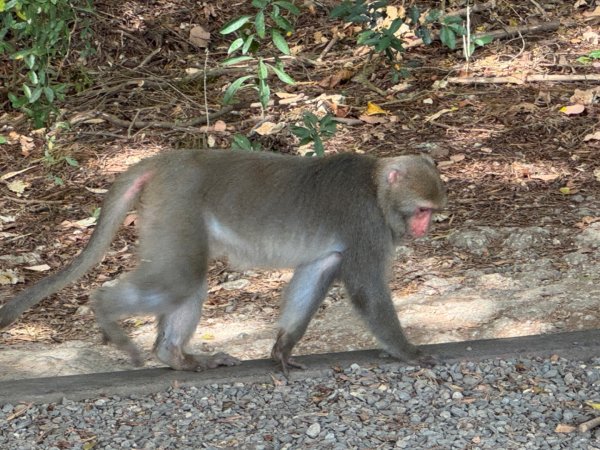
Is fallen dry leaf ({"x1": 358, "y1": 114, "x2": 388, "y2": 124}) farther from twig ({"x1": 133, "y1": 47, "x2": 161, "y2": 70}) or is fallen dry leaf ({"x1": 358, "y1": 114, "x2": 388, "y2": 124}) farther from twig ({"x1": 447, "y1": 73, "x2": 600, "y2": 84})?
twig ({"x1": 133, "y1": 47, "x2": 161, "y2": 70})

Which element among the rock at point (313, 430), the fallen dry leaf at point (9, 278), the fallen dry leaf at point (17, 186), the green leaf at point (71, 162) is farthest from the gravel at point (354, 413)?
the green leaf at point (71, 162)

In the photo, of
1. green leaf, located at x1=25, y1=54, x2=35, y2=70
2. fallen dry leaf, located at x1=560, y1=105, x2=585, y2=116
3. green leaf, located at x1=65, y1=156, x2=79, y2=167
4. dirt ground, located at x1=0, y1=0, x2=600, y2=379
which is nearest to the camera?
dirt ground, located at x1=0, y1=0, x2=600, y2=379

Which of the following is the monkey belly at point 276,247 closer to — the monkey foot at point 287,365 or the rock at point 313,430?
the monkey foot at point 287,365

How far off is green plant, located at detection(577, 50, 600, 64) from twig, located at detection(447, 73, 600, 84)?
278 millimetres

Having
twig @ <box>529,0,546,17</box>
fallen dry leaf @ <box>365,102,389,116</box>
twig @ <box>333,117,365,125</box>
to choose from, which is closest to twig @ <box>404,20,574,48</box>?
twig @ <box>529,0,546,17</box>

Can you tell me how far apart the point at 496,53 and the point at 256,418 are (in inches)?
245

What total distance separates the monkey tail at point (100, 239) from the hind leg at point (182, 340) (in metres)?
0.47

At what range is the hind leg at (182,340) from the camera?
5113 millimetres

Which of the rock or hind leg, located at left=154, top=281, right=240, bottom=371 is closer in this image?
the rock

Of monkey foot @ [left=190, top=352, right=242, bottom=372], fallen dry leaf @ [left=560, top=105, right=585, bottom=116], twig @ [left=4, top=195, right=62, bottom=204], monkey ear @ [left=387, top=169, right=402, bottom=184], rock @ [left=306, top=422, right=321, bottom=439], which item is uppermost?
monkey ear @ [left=387, top=169, right=402, bottom=184]

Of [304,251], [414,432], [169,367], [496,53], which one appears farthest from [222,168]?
[496,53]

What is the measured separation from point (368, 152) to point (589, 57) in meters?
2.66

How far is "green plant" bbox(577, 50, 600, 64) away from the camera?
9594mm

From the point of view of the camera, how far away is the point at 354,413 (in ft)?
15.0
